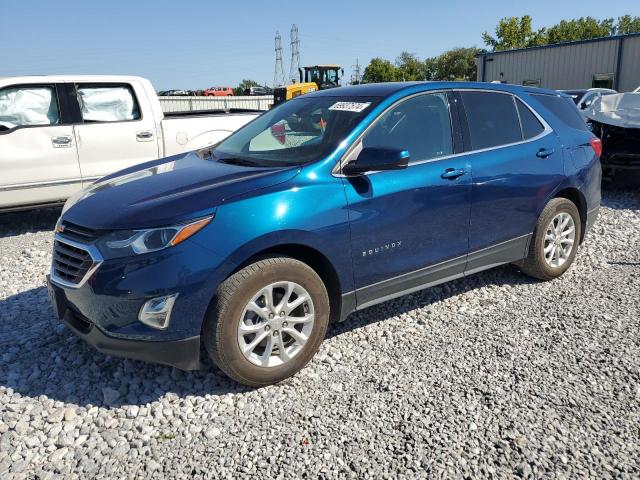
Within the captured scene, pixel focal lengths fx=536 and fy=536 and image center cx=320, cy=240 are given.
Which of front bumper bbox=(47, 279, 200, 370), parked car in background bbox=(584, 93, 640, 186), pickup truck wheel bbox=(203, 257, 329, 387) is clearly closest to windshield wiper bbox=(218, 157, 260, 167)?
pickup truck wheel bbox=(203, 257, 329, 387)

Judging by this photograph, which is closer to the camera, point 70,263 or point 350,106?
point 70,263

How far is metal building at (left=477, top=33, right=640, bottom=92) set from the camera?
22969 millimetres

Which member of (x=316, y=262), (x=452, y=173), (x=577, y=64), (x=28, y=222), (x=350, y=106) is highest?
(x=577, y=64)

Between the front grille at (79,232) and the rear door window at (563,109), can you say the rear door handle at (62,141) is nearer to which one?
the front grille at (79,232)

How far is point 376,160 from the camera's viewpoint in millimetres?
3238

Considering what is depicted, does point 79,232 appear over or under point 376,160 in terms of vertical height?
under

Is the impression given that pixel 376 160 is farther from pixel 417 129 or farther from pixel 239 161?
pixel 239 161

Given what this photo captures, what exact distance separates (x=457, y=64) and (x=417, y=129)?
82518mm

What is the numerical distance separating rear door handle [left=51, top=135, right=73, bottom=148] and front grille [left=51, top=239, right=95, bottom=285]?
3900 mm

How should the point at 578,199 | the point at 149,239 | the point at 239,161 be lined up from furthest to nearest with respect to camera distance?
1. the point at 578,199
2. the point at 239,161
3. the point at 149,239

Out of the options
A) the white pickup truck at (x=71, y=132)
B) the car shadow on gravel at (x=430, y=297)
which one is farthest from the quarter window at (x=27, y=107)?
the car shadow on gravel at (x=430, y=297)

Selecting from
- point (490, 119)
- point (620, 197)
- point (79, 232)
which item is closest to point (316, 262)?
point (79, 232)

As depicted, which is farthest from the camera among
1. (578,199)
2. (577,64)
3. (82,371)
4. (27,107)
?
(577,64)

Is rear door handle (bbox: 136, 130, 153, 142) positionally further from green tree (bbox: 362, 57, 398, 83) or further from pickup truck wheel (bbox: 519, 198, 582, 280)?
green tree (bbox: 362, 57, 398, 83)
